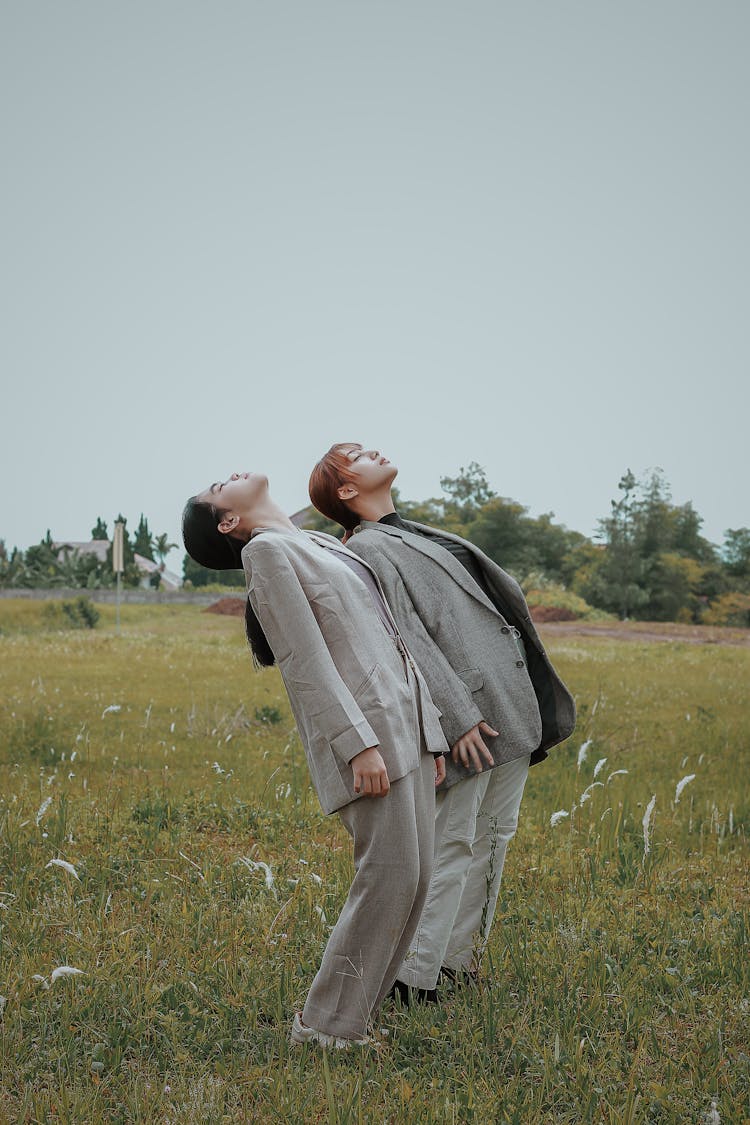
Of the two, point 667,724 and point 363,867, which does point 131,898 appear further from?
point 667,724

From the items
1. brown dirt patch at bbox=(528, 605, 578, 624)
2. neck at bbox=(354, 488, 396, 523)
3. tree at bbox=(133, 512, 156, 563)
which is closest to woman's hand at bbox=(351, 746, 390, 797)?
neck at bbox=(354, 488, 396, 523)

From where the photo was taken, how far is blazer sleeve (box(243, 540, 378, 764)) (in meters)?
2.73

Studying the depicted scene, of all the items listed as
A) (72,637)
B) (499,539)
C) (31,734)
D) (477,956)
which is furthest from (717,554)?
(477,956)

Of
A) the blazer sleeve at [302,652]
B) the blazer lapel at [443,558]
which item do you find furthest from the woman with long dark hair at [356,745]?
the blazer lapel at [443,558]

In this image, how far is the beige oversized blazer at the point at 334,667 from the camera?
2771 millimetres

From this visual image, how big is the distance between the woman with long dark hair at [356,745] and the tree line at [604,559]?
104 feet

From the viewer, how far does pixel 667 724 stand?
353 inches

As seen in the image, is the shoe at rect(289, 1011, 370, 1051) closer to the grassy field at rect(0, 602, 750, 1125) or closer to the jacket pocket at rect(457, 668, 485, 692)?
the grassy field at rect(0, 602, 750, 1125)

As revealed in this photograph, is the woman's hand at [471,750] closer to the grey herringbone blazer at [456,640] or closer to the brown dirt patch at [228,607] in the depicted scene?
the grey herringbone blazer at [456,640]

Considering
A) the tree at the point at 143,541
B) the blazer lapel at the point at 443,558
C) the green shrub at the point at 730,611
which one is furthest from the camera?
the tree at the point at 143,541

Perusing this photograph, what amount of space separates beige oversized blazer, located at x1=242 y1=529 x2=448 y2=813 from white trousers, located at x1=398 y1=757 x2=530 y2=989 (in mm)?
473

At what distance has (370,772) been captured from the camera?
107 inches

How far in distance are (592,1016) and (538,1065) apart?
41 centimetres

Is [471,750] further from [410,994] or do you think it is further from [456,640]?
[410,994]
